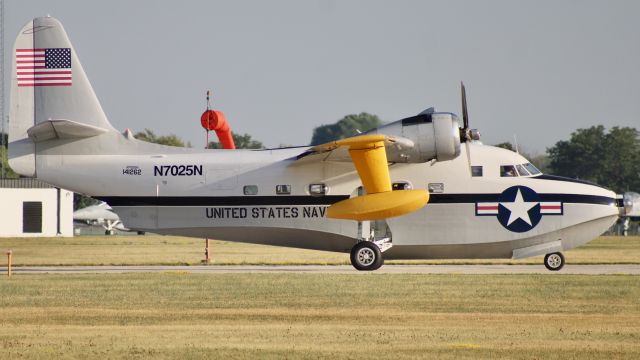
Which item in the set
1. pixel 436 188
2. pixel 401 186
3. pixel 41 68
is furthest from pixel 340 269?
pixel 41 68

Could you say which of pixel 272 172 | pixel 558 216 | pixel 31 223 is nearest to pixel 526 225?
pixel 558 216

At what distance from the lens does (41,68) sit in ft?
92.1

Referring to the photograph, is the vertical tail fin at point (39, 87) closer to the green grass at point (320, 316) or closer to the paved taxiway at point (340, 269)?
the green grass at point (320, 316)

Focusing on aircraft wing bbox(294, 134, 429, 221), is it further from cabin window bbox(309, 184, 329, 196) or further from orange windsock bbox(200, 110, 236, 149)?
orange windsock bbox(200, 110, 236, 149)

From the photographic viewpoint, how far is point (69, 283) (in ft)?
89.9

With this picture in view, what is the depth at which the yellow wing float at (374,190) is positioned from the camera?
25.3 m

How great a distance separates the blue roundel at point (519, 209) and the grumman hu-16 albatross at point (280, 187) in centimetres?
3

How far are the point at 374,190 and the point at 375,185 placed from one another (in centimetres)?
18

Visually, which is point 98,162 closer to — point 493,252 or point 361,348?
point 493,252

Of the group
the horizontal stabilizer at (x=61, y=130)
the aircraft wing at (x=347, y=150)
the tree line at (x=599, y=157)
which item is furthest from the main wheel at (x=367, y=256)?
the tree line at (x=599, y=157)

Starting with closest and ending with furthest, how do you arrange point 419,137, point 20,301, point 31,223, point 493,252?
point 20,301, point 419,137, point 493,252, point 31,223

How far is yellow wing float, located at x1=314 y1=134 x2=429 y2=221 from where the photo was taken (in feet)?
83.1

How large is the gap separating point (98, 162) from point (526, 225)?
11.9 m

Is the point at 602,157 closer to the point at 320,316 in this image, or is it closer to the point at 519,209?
the point at 519,209
